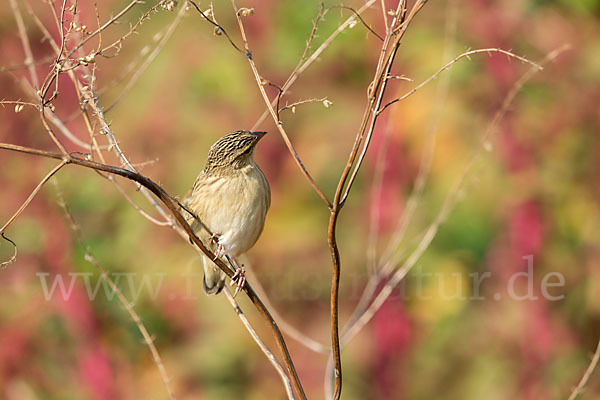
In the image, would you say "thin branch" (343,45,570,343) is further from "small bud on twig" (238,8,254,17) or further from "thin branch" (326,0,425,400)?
"small bud on twig" (238,8,254,17)

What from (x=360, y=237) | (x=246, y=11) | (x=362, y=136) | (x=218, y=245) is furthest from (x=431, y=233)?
(x=360, y=237)

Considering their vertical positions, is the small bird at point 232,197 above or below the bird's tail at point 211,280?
above

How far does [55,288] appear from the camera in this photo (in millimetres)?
5016

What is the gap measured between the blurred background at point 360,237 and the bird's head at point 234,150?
4.78ft

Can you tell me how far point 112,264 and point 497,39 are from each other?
3130mm

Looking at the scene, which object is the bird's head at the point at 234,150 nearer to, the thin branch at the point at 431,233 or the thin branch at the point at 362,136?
the thin branch at the point at 431,233

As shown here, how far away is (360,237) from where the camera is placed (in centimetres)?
554

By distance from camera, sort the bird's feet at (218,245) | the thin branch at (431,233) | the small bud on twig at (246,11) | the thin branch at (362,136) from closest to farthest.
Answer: the thin branch at (362,136) < the small bud on twig at (246,11) < the thin branch at (431,233) < the bird's feet at (218,245)

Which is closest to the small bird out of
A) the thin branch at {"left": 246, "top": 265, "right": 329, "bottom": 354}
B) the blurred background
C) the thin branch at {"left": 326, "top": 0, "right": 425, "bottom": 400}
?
the thin branch at {"left": 246, "top": 265, "right": 329, "bottom": 354}

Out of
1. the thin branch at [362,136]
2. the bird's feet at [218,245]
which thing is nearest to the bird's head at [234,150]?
the bird's feet at [218,245]

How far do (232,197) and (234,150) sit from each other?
230 mm

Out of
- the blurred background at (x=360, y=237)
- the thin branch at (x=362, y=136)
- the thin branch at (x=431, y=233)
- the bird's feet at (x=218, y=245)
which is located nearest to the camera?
the thin branch at (x=362, y=136)

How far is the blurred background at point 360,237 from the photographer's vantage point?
201 inches

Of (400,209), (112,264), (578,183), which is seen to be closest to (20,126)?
(112,264)
